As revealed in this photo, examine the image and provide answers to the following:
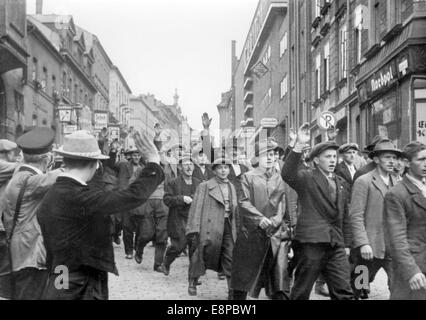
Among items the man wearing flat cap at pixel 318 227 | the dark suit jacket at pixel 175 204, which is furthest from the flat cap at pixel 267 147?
the dark suit jacket at pixel 175 204

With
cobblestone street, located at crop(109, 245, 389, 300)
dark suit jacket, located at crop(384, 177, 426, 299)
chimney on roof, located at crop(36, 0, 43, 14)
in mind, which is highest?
chimney on roof, located at crop(36, 0, 43, 14)

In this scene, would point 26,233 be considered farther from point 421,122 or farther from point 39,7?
point 39,7

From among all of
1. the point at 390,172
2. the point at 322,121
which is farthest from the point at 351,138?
the point at 390,172

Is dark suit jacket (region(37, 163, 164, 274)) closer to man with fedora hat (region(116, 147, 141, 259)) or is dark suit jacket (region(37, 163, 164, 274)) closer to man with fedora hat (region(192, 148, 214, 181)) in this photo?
man with fedora hat (region(192, 148, 214, 181))

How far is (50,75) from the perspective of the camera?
108 ft

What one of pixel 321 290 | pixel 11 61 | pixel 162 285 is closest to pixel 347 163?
pixel 321 290

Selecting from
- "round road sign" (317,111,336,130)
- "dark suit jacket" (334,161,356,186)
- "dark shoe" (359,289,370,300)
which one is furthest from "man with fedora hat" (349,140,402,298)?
"round road sign" (317,111,336,130)

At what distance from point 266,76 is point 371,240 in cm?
3492

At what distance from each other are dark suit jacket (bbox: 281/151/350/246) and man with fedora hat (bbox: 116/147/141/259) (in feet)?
17.4

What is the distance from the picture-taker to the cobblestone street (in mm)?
8148

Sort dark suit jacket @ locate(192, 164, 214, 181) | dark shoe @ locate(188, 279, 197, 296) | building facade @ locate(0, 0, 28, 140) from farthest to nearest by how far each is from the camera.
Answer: building facade @ locate(0, 0, 28, 140) → dark suit jacket @ locate(192, 164, 214, 181) → dark shoe @ locate(188, 279, 197, 296)

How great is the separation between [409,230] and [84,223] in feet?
7.96

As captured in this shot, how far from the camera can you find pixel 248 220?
7090 mm

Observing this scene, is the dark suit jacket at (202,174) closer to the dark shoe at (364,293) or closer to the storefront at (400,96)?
the dark shoe at (364,293)
